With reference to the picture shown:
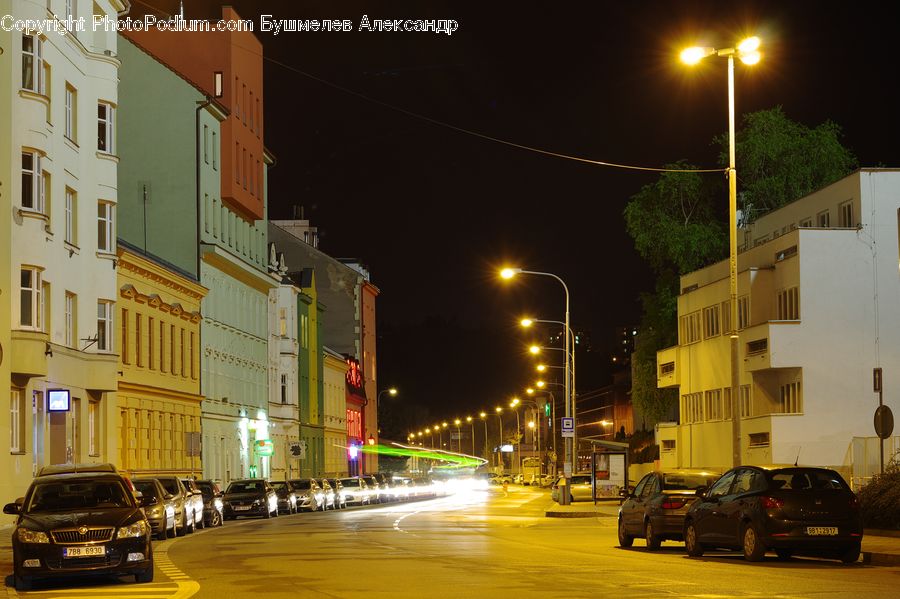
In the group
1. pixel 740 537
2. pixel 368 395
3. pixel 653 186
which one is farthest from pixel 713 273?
pixel 368 395

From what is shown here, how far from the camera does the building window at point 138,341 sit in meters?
59.6

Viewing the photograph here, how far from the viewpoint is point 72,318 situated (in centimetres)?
4906

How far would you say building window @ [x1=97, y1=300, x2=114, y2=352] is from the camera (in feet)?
170

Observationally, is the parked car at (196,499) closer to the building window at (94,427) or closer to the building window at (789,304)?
the building window at (94,427)

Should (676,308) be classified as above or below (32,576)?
above

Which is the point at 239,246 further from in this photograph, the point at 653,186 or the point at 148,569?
the point at 148,569

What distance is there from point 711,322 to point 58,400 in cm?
3200

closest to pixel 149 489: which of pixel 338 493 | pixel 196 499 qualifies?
pixel 196 499

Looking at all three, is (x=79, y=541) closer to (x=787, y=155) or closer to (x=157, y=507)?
(x=157, y=507)

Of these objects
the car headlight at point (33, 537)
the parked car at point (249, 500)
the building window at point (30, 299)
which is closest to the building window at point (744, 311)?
the parked car at point (249, 500)

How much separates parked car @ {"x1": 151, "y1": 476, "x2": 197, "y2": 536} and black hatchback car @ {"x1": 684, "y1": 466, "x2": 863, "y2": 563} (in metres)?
18.3

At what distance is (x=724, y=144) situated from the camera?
2975 inches

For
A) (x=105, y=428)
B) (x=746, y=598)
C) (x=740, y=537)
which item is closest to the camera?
(x=746, y=598)

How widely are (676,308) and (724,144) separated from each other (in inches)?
333
